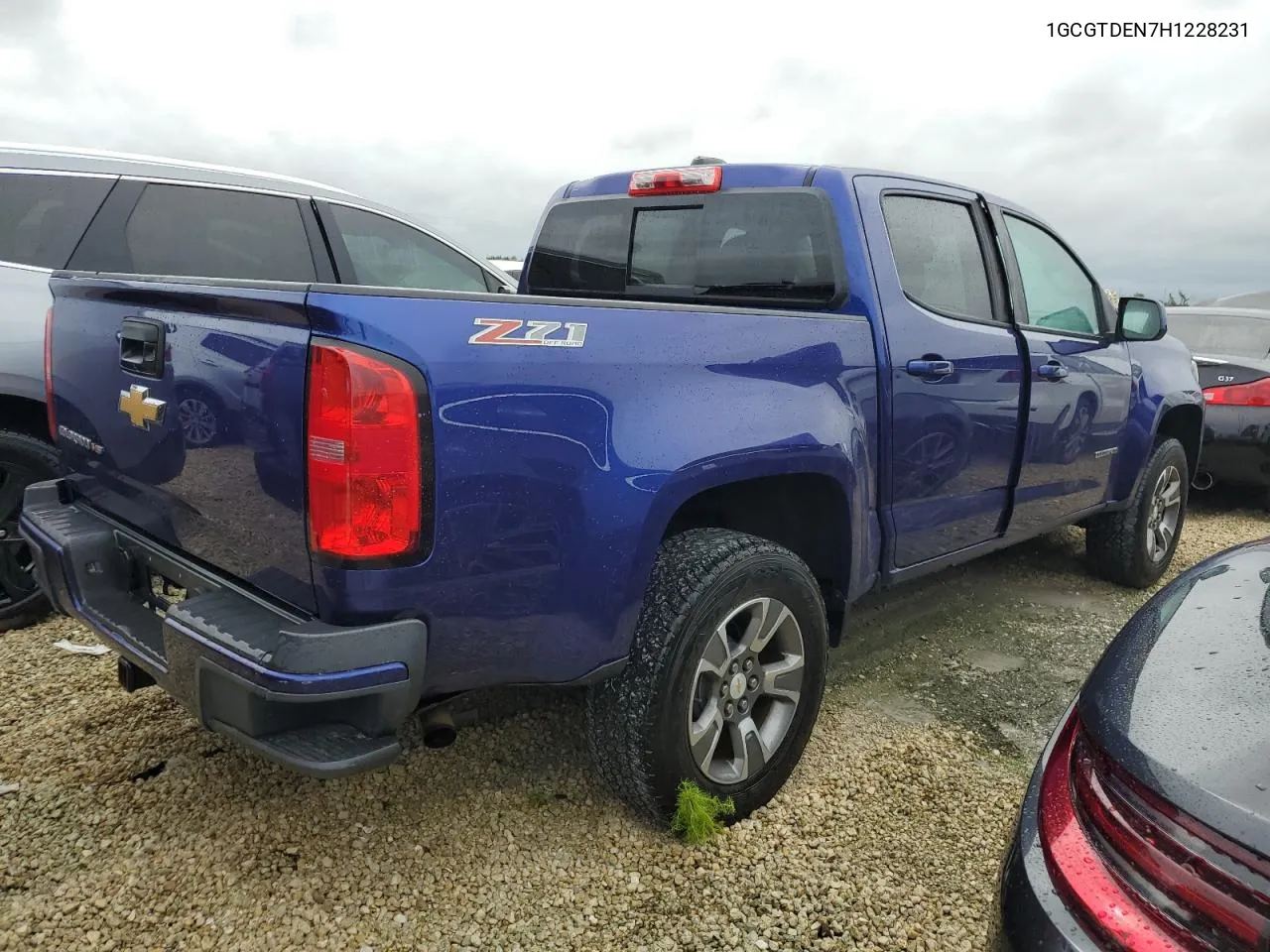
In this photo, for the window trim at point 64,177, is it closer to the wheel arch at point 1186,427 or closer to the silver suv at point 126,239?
the silver suv at point 126,239

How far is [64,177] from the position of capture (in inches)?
145

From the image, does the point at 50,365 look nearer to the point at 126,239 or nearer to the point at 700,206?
the point at 126,239

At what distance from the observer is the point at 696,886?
2191 mm

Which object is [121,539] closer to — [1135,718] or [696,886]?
[696,886]

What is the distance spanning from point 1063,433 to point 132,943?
138 inches

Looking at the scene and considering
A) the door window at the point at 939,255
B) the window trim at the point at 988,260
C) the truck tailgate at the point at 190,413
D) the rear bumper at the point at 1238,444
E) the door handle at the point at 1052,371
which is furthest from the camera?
the rear bumper at the point at 1238,444

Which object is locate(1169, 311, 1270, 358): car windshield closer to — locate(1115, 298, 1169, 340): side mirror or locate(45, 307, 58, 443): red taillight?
locate(1115, 298, 1169, 340): side mirror

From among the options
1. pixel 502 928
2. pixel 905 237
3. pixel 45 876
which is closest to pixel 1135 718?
pixel 502 928

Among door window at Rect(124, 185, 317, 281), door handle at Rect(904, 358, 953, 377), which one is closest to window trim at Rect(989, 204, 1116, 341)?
door handle at Rect(904, 358, 953, 377)

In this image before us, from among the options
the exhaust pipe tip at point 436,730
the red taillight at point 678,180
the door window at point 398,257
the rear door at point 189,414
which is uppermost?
the red taillight at point 678,180

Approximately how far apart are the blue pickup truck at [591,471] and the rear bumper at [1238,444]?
12.2 ft

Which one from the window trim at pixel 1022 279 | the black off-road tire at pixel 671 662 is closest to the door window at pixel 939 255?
the window trim at pixel 1022 279

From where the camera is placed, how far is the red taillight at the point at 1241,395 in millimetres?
6230

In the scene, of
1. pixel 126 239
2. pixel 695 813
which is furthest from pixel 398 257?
pixel 695 813
